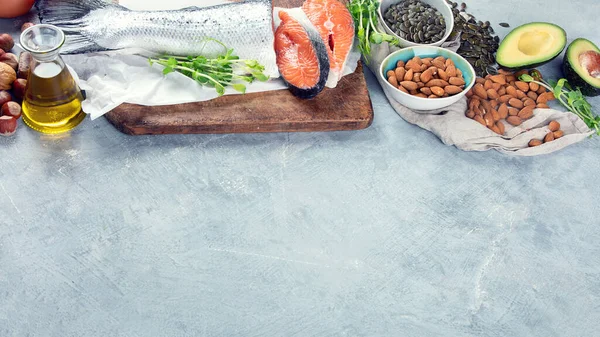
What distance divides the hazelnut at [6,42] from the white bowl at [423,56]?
3.30 feet

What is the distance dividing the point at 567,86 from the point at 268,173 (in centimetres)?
94

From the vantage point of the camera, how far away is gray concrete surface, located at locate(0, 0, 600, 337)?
1.35m

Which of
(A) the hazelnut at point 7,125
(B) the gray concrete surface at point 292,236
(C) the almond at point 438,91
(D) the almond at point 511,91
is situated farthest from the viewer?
(D) the almond at point 511,91

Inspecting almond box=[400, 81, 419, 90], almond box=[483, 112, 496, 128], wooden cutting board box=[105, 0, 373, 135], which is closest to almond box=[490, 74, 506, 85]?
almond box=[483, 112, 496, 128]

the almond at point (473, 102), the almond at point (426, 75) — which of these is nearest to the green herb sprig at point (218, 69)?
the almond at point (426, 75)

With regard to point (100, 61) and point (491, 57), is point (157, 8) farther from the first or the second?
point (491, 57)

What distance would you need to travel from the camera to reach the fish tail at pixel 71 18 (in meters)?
1.58

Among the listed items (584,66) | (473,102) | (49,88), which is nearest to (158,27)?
(49,88)

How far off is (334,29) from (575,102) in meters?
0.71

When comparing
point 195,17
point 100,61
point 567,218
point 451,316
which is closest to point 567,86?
point 567,218

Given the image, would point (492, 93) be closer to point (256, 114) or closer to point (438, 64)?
point (438, 64)

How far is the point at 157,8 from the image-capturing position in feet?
5.67

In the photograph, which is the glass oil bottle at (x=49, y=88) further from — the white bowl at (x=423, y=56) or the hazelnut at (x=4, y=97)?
the white bowl at (x=423, y=56)

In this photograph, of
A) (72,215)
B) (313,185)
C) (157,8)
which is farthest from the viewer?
Answer: (157,8)
